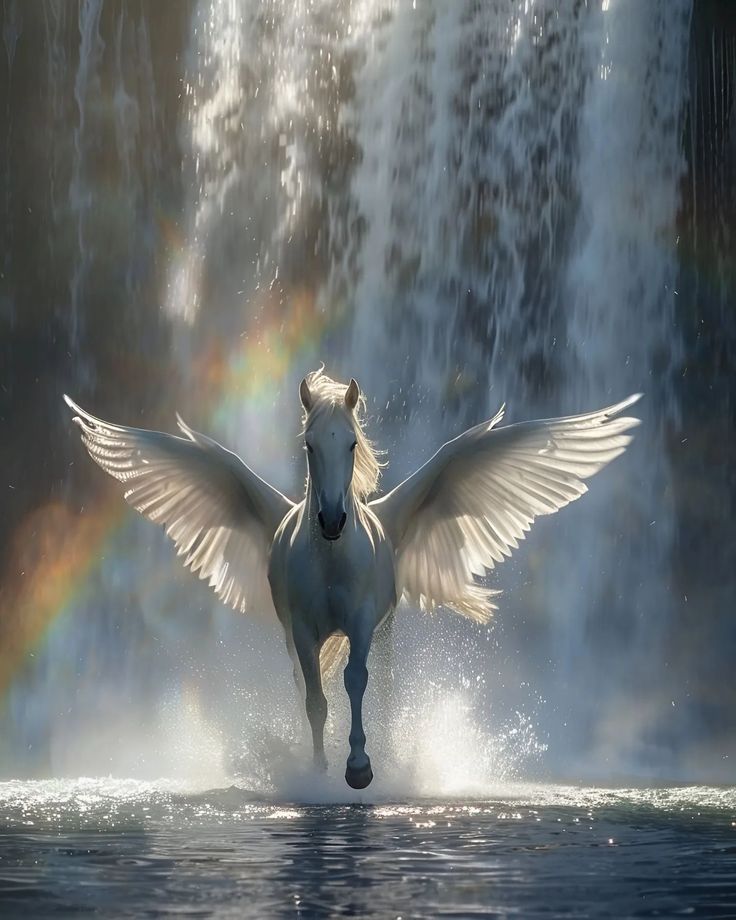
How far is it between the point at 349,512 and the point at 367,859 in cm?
321

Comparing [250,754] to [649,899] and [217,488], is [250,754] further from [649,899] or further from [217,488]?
[649,899]

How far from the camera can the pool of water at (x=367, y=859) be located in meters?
3.71

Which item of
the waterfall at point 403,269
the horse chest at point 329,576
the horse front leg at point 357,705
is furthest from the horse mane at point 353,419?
the waterfall at point 403,269

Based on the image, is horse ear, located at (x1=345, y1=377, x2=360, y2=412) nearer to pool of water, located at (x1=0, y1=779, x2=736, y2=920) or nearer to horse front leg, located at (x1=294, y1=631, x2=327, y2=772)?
horse front leg, located at (x1=294, y1=631, x2=327, y2=772)

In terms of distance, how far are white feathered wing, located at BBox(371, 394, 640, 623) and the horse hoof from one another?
2.07 metres

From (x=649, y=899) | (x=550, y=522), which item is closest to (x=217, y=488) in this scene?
(x=649, y=899)

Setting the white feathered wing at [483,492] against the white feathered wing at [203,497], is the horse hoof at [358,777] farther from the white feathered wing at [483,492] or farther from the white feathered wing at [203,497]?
the white feathered wing at [203,497]

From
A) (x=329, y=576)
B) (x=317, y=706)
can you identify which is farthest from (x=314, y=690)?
(x=329, y=576)

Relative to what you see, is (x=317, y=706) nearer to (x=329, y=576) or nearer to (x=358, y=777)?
(x=329, y=576)

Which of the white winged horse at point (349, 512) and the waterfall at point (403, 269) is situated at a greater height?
the waterfall at point (403, 269)

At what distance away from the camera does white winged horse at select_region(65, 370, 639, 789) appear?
24.9 feet

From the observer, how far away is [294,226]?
21.0 meters

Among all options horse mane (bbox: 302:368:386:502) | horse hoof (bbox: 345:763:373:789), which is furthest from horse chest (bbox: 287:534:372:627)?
horse hoof (bbox: 345:763:373:789)

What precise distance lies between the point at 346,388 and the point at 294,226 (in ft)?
45.5
